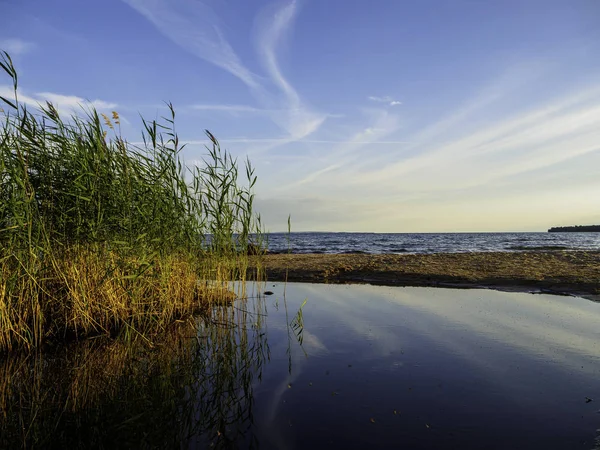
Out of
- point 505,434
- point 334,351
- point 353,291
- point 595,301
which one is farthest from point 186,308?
point 595,301

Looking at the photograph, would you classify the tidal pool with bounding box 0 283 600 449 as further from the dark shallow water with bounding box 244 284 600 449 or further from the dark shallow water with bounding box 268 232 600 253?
the dark shallow water with bounding box 268 232 600 253

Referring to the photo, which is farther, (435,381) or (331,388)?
(435,381)

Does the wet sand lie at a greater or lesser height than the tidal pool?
greater

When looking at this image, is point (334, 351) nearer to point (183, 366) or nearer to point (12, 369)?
point (183, 366)

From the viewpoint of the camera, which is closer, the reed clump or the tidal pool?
the tidal pool

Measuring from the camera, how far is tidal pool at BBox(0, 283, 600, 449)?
3.08 meters

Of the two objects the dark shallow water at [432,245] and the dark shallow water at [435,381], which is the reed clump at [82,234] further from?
the dark shallow water at [432,245]

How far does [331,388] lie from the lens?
13.1ft

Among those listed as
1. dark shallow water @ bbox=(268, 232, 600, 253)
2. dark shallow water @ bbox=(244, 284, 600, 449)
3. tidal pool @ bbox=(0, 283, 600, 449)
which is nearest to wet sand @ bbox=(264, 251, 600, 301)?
dark shallow water @ bbox=(268, 232, 600, 253)

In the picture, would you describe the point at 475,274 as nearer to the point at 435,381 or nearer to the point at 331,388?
the point at 435,381

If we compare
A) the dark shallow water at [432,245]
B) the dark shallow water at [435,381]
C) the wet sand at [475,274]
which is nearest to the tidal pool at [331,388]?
the dark shallow water at [435,381]

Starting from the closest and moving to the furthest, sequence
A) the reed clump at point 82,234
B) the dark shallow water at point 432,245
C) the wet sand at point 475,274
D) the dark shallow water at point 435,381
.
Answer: the dark shallow water at point 435,381 → the reed clump at point 82,234 → the wet sand at point 475,274 → the dark shallow water at point 432,245

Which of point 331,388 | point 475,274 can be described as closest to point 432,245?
point 475,274

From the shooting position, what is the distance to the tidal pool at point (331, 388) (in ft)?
10.1
